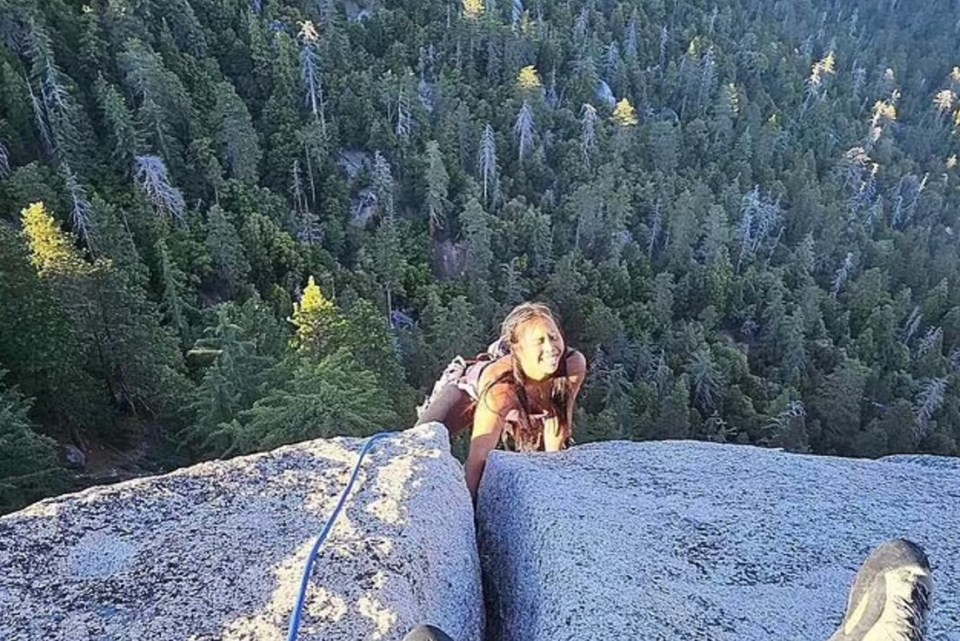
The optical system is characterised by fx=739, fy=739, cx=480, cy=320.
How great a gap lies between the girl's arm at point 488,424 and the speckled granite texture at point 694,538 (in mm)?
248

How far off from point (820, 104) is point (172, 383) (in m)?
112

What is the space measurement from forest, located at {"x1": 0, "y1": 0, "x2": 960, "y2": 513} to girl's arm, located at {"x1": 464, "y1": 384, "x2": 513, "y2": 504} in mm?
11259

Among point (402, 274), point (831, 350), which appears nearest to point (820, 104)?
point (831, 350)

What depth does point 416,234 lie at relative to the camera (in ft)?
198

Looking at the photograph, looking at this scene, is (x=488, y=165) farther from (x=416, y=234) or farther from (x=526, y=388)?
(x=526, y=388)

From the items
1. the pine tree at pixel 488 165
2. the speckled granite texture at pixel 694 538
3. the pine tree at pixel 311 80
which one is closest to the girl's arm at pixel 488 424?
the speckled granite texture at pixel 694 538

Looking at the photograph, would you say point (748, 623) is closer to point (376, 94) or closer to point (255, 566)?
point (255, 566)

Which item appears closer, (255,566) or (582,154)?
(255,566)

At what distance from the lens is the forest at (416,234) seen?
24078 millimetres

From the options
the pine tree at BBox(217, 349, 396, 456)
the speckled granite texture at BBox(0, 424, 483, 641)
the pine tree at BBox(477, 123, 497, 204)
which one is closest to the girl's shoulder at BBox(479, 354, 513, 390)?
the speckled granite texture at BBox(0, 424, 483, 641)

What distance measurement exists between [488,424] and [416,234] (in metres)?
54.2

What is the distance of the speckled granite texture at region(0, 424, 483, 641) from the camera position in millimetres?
4402

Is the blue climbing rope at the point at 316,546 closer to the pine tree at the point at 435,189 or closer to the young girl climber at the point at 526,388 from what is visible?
the young girl climber at the point at 526,388

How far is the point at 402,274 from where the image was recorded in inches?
2014
